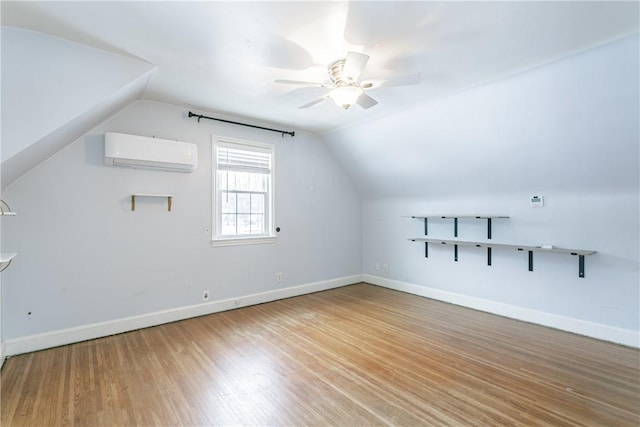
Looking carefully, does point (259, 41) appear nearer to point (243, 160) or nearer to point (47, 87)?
point (47, 87)

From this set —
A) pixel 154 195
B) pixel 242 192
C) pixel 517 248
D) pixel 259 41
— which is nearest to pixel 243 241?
pixel 242 192

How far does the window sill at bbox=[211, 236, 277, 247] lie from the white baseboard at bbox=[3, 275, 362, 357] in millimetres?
756

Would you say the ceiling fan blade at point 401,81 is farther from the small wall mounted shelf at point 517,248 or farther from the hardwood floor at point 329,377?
the small wall mounted shelf at point 517,248

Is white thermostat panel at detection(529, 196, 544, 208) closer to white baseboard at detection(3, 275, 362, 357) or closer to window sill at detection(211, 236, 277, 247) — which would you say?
white baseboard at detection(3, 275, 362, 357)

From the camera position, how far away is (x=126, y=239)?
3.58 meters

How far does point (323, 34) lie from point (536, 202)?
3.29 meters

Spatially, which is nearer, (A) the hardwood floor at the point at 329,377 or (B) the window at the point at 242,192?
(A) the hardwood floor at the point at 329,377

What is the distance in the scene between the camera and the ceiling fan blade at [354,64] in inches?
86.2

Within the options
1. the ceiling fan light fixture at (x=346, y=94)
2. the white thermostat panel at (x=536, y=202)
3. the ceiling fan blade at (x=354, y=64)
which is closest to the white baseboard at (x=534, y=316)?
the white thermostat panel at (x=536, y=202)

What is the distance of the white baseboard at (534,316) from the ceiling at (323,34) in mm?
2805

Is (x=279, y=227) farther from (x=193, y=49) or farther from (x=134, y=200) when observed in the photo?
(x=193, y=49)

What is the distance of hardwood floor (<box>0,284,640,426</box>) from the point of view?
213cm

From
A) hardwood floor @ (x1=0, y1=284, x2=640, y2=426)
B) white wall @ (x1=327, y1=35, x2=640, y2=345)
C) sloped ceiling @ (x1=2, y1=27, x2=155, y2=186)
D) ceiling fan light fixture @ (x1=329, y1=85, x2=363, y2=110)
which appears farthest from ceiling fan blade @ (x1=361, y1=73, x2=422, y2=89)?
hardwood floor @ (x1=0, y1=284, x2=640, y2=426)

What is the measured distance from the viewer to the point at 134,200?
3617mm
